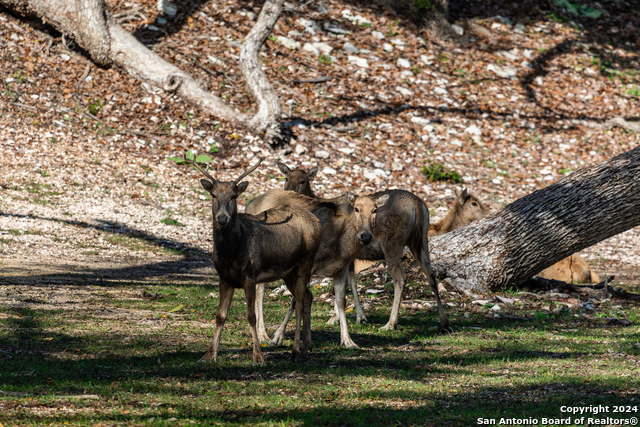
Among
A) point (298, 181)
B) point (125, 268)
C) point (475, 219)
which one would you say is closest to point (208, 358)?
point (298, 181)

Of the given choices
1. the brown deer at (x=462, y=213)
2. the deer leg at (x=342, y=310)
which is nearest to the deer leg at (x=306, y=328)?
the deer leg at (x=342, y=310)

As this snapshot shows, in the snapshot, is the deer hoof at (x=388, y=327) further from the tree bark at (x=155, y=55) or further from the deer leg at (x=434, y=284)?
the tree bark at (x=155, y=55)

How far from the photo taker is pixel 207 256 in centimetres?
1467

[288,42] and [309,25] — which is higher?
[309,25]

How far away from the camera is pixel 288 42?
2353cm

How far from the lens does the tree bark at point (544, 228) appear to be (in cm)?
1160

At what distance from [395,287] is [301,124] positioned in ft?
37.7

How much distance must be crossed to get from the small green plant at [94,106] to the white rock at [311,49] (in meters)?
7.21

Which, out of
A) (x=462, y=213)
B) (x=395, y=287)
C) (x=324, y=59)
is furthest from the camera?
(x=324, y=59)

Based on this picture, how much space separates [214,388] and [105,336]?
231 centimetres

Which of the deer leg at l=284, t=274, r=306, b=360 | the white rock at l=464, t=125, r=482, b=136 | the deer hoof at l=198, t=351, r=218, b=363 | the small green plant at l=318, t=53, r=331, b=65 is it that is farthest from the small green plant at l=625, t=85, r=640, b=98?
the deer hoof at l=198, t=351, r=218, b=363

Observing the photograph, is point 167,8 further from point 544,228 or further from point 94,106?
point 544,228

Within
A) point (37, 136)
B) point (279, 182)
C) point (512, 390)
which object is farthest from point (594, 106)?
point (512, 390)

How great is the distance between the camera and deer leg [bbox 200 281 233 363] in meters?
7.25
